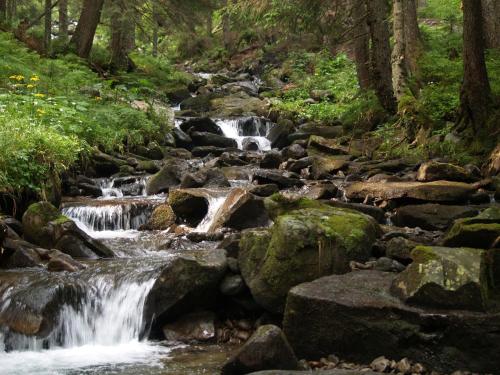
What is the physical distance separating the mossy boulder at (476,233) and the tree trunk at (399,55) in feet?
27.7

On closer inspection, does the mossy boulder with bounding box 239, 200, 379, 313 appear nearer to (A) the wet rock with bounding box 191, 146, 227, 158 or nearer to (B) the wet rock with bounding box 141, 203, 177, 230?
(B) the wet rock with bounding box 141, 203, 177, 230

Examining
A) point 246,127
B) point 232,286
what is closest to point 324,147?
point 246,127

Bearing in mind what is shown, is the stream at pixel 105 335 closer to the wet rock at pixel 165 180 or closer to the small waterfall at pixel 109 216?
the small waterfall at pixel 109 216

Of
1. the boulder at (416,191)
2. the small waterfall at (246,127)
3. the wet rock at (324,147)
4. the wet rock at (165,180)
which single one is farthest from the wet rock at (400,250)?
the small waterfall at (246,127)

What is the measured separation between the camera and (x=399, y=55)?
568 inches

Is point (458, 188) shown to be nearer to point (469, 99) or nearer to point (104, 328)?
point (469, 99)

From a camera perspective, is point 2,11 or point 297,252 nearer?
point 297,252

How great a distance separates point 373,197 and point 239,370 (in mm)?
6301

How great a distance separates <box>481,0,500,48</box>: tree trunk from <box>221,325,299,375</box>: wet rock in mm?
13418

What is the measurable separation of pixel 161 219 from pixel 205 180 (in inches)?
82.8

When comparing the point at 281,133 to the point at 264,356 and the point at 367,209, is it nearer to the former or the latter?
the point at 367,209

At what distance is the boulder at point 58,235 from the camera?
8.68 m

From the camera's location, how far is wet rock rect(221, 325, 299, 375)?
4828mm

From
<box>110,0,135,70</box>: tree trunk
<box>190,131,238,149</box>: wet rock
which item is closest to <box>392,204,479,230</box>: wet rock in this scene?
<box>190,131,238,149</box>: wet rock
